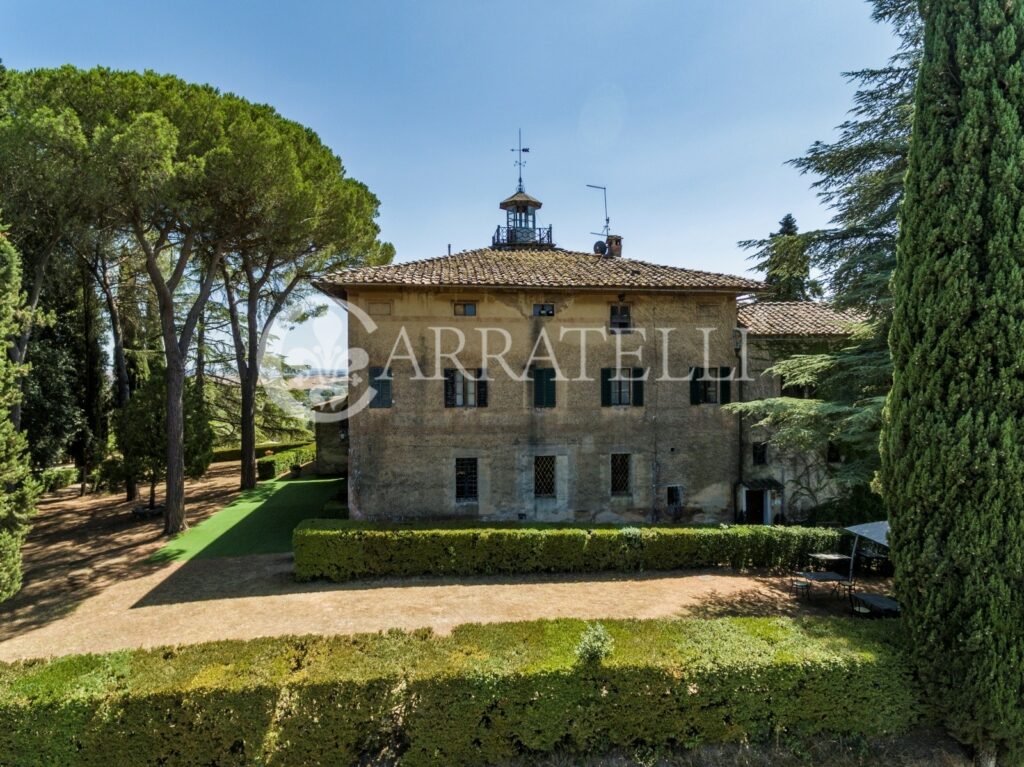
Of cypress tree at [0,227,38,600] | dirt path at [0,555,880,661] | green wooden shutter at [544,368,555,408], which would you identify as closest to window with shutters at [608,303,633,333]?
green wooden shutter at [544,368,555,408]

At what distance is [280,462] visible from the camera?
27172 mm

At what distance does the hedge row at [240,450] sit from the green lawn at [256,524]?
505 inches

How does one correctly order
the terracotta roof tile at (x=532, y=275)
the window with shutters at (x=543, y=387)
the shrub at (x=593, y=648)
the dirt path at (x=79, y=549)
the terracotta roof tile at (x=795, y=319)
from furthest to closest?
the terracotta roof tile at (x=795, y=319)
the window with shutters at (x=543, y=387)
the terracotta roof tile at (x=532, y=275)
the dirt path at (x=79, y=549)
the shrub at (x=593, y=648)

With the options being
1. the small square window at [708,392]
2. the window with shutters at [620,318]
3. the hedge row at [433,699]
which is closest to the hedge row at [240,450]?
the window with shutters at [620,318]

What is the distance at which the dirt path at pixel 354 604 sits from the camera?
8.94m

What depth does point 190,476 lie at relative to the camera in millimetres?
18000

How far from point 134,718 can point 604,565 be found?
30.0 ft

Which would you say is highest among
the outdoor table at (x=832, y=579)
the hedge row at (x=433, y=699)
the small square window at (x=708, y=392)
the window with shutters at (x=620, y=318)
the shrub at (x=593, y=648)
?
the window with shutters at (x=620, y=318)

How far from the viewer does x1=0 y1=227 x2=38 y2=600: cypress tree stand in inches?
307

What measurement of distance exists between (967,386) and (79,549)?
20561mm

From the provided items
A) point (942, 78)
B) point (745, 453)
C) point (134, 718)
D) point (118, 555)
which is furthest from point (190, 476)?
point (942, 78)

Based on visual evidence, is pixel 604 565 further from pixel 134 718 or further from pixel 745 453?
pixel 134 718

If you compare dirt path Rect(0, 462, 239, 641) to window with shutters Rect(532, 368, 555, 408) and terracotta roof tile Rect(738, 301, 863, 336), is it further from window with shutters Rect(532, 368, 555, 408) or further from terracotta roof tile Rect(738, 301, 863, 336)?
terracotta roof tile Rect(738, 301, 863, 336)

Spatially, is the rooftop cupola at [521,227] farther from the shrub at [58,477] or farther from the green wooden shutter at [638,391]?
the shrub at [58,477]
